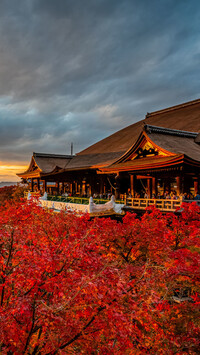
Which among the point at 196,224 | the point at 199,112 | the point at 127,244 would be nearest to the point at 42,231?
the point at 127,244

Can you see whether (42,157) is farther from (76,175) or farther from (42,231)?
(42,231)

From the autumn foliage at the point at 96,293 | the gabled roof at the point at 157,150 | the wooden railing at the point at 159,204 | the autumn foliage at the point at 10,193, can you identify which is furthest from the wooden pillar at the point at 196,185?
the autumn foliage at the point at 10,193

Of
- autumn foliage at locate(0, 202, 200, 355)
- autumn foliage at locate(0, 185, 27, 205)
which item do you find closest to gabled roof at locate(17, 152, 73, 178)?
autumn foliage at locate(0, 185, 27, 205)

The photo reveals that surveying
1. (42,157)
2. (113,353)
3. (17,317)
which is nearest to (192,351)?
(113,353)

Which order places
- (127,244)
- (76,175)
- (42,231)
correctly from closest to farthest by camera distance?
(127,244), (42,231), (76,175)

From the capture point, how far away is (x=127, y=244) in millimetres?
11984

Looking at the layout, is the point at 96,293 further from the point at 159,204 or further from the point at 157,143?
the point at 157,143

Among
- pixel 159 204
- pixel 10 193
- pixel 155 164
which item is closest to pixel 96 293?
pixel 159 204

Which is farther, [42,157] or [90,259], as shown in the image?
[42,157]

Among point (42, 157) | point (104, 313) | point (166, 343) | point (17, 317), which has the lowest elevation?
point (166, 343)

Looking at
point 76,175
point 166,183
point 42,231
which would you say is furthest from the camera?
point 76,175

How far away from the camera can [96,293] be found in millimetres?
5312

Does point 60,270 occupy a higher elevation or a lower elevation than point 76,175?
lower

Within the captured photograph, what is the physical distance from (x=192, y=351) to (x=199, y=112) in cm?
3155
